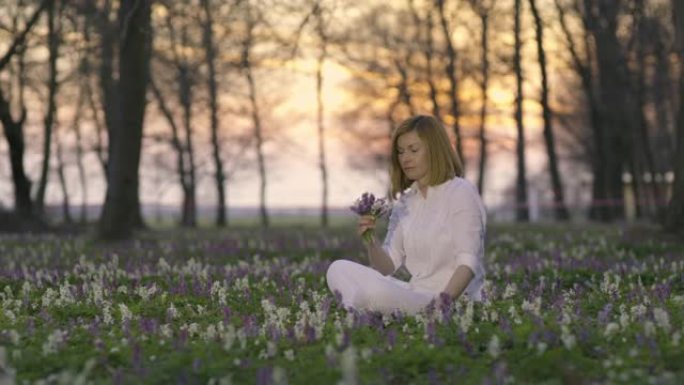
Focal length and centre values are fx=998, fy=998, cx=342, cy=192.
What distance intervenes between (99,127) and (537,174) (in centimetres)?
5062

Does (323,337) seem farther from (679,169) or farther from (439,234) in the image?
(679,169)

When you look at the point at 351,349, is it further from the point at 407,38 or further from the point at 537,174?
the point at 537,174

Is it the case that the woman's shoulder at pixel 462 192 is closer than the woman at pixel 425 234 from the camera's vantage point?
No

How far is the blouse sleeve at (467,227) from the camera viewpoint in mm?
7969

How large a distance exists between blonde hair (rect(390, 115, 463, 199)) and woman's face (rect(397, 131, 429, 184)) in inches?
1.3

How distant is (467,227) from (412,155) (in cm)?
73

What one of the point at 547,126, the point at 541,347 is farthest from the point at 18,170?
the point at 541,347

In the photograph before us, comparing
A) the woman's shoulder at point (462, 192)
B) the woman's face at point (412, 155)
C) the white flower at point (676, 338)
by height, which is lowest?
the white flower at point (676, 338)

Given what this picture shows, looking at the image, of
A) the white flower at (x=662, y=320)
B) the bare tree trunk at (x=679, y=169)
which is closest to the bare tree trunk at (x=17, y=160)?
the bare tree trunk at (x=679, y=169)

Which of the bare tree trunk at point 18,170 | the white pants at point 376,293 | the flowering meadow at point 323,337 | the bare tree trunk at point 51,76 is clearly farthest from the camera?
the bare tree trunk at point 51,76

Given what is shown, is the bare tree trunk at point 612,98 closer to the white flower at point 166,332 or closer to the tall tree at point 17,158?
the tall tree at point 17,158

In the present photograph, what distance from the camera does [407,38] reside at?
162 feet

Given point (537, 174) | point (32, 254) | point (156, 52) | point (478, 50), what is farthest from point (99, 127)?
point (537, 174)

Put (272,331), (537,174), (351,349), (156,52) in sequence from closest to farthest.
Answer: (351,349)
(272,331)
(156,52)
(537,174)
